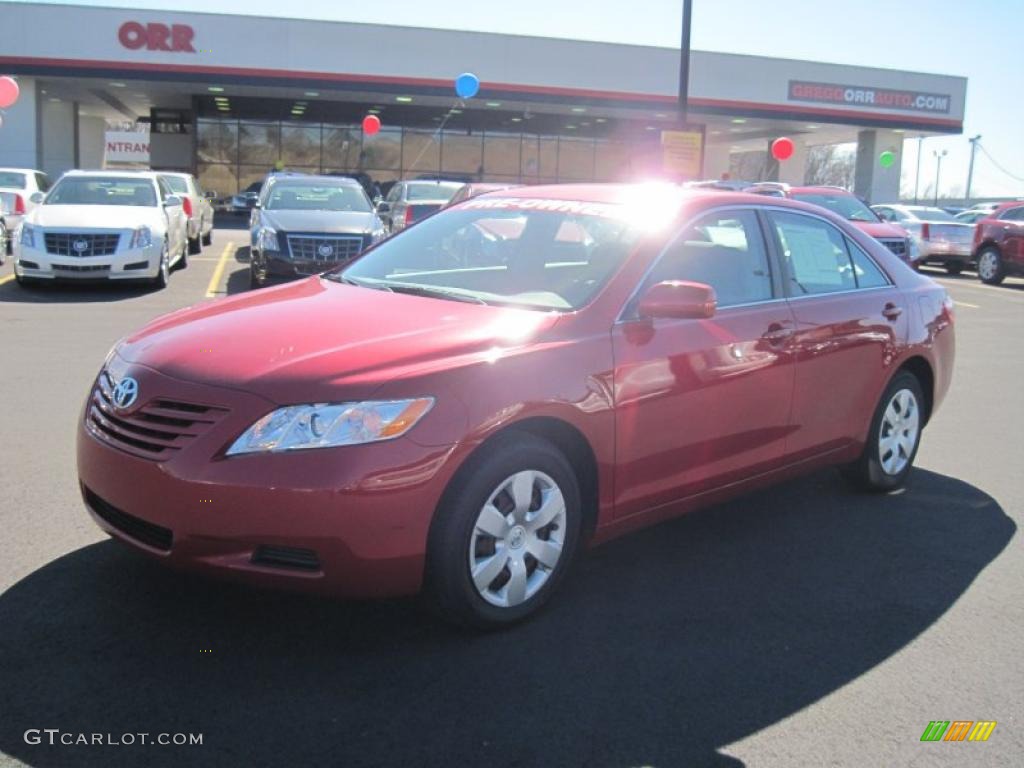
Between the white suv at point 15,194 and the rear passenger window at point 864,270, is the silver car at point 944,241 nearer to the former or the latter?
the white suv at point 15,194

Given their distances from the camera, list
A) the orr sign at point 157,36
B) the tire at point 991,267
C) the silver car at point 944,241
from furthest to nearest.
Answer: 1. the orr sign at point 157,36
2. the silver car at point 944,241
3. the tire at point 991,267

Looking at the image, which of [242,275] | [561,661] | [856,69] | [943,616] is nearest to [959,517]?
[943,616]

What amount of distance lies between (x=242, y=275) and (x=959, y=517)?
12.6 meters

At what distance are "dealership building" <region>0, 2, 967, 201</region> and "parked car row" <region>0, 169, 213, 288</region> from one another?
1675 centimetres

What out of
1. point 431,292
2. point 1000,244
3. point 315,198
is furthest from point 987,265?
point 431,292

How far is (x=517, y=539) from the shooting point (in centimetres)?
359

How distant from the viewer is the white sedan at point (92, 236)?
12.5 m

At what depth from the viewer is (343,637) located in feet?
11.6

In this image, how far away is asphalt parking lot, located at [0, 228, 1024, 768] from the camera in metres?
2.91

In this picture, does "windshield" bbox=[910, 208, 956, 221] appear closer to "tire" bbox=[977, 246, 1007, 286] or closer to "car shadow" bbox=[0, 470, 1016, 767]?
"tire" bbox=[977, 246, 1007, 286]

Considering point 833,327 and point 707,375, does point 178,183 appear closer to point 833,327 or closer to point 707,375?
point 833,327

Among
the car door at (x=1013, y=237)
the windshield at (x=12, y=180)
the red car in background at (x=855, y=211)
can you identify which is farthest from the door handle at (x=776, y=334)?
the car door at (x=1013, y=237)

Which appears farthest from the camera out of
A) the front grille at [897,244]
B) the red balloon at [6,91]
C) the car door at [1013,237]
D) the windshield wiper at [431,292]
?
the red balloon at [6,91]

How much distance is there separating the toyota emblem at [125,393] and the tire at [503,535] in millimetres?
1161
